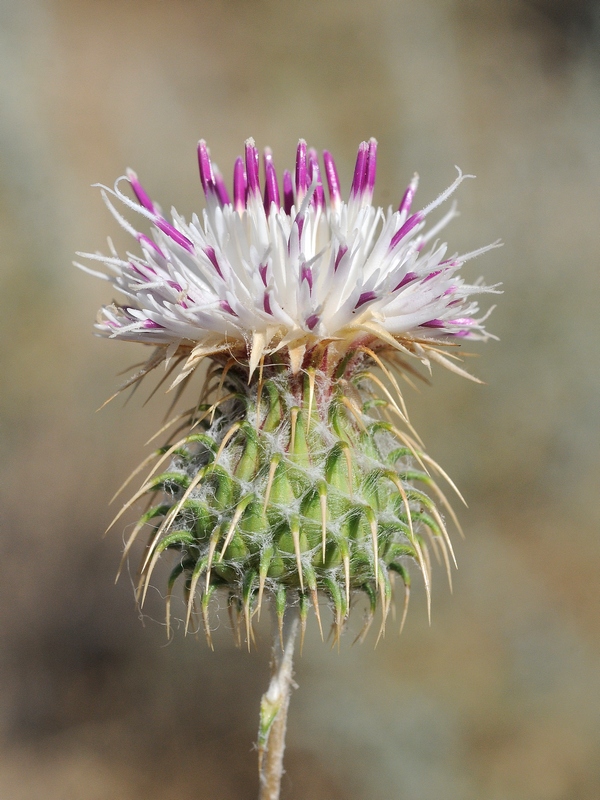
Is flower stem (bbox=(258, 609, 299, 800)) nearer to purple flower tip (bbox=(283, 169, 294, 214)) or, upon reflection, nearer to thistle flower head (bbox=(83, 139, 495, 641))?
thistle flower head (bbox=(83, 139, 495, 641))

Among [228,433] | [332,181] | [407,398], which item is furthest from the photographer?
[407,398]

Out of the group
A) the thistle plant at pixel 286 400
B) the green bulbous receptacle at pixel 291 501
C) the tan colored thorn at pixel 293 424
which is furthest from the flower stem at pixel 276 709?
the tan colored thorn at pixel 293 424

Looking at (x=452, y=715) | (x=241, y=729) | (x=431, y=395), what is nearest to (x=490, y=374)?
(x=431, y=395)

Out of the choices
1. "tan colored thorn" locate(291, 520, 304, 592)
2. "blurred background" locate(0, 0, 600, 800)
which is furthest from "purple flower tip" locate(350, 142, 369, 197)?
"blurred background" locate(0, 0, 600, 800)

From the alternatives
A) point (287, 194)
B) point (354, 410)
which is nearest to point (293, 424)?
point (354, 410)

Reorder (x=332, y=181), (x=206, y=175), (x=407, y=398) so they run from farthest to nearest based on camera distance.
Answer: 1. (x=407, y=398)
2. (x=332, y=181)
3. (x=206, y=175)

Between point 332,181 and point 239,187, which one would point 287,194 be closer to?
point 332,181
